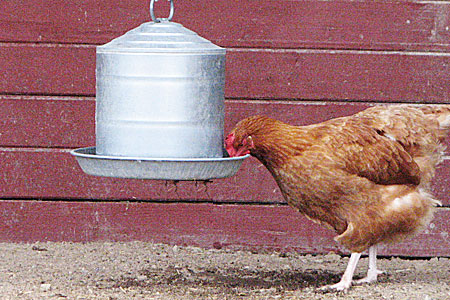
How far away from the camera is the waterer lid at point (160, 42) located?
2877 millimetres

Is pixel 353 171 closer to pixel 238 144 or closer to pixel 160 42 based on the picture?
pixel 238 144

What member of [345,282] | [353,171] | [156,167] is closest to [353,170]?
[353,171]

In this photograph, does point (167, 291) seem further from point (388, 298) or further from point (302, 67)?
point (302, 67)

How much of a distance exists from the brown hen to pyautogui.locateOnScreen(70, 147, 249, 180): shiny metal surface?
0.65m

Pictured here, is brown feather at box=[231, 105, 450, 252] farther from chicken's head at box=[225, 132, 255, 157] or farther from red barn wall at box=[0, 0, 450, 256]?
red barn wall at box=[0, 0, 450, 256]

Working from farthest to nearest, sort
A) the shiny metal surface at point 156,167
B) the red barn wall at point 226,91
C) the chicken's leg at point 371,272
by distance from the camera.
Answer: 1. the red barn wall at point 226,91
2. the chicken's leg at point 371,272
3. the shiny metal surface at point 156,167

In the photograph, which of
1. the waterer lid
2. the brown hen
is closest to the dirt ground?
the brown hen

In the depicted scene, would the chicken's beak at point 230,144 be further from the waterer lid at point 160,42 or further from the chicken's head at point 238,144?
the waterer lid at point 160,42

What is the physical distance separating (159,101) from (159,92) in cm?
4

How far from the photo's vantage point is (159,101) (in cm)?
291

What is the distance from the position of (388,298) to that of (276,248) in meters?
1.29

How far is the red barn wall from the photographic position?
449cm

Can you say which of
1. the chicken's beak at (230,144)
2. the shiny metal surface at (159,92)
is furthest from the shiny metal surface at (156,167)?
the chicken's beak at (230,144)

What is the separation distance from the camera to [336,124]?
12.4ft
